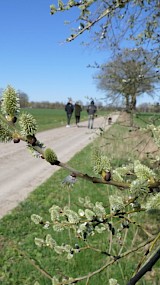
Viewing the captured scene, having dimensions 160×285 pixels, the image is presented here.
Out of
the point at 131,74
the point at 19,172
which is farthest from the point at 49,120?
the point at 131,74

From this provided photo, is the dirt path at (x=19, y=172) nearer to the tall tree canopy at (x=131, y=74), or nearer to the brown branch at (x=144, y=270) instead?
the tall tree canopy at (x=131, y=74)

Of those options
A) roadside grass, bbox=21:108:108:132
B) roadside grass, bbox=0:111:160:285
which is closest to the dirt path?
roadside grass, bbox=0:111:160:285

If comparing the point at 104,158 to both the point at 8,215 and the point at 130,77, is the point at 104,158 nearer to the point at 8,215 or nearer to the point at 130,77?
the point at 130,77

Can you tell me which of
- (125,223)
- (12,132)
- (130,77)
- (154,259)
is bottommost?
(125,223)

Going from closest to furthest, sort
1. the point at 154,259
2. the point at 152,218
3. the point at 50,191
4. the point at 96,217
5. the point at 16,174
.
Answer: the point at 154,259
the point at 96,217
the point at 152,218
the point at 50,191
the point at 16,174

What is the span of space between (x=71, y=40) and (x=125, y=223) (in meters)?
1.67

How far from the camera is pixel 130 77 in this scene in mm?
4734

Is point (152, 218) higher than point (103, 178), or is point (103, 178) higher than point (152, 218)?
point (103, 178)

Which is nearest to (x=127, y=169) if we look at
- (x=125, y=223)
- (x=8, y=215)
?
(x=125, y=223)

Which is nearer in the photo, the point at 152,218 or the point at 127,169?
the point at 127,169

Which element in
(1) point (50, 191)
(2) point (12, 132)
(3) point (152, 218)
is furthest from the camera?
(1) point (50, 191)

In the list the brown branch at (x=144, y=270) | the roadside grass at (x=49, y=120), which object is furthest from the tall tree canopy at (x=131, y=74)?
the brown branch at (x=144, y=270)

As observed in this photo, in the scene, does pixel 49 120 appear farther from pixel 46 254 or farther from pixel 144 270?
pixel 144 270

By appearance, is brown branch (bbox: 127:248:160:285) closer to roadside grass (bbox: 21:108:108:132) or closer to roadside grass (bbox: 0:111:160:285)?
roadside grass (bbox: 21:108:108:132)
